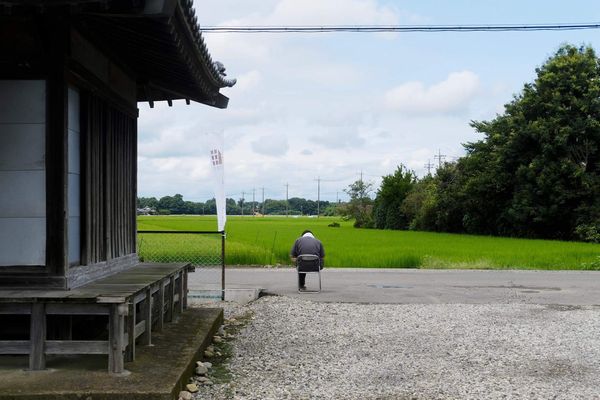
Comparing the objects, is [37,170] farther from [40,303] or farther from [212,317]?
[212,317]

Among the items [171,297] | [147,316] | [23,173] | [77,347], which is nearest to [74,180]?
[23,173]

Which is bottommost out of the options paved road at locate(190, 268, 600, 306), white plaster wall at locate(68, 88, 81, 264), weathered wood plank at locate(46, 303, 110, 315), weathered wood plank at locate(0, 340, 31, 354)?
paved road at locate(190, 268, 600, 306)

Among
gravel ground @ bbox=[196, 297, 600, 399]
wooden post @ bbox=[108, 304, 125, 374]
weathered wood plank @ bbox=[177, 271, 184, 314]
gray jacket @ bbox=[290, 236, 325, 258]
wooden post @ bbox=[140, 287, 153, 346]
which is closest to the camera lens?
wooden post @ bbox=[108, 304, 125, 374]

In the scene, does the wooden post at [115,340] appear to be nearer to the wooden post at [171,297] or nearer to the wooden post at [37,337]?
the wooden post at [37,337]

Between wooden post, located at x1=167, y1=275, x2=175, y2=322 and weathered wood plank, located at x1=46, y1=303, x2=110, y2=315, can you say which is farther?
wooden post, located at x1=167, y1=275, x2=175, y2=322

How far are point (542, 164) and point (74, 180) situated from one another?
3101cm

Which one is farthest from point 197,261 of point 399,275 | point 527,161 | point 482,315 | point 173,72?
point 527,161

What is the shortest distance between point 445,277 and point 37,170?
1275 cm

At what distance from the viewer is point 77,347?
4777mm

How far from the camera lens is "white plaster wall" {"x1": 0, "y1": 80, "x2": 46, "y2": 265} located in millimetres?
5359

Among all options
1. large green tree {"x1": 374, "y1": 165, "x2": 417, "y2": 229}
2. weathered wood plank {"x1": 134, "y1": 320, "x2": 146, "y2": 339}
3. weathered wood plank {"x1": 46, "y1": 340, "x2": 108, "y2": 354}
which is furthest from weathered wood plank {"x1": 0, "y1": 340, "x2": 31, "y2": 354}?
large green tree {"x1": 374, "y1": 165, "x2": 417, "y2": 229}

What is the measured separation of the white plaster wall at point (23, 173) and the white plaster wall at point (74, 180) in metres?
0.37

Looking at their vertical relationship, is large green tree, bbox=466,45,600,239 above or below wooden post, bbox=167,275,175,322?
above

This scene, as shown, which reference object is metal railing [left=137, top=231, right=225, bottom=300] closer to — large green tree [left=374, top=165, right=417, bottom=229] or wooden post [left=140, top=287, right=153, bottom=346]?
wooden post [left=140, top=287, right=153, bottom=346]
